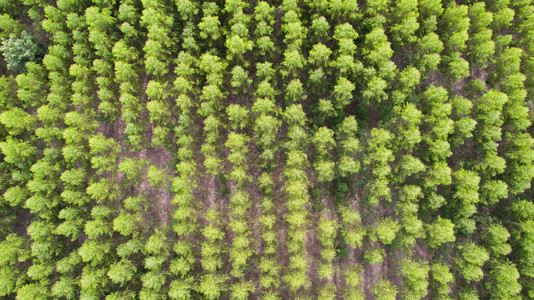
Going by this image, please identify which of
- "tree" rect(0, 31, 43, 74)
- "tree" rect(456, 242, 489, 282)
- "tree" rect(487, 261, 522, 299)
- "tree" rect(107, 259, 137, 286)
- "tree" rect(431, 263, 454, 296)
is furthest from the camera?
"tree" rect(0, 31, 43, 74)

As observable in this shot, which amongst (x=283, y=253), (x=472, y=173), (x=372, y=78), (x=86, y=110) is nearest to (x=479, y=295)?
(x=472, y=173)

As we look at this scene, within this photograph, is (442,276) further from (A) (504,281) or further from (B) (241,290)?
(B) (241,290)

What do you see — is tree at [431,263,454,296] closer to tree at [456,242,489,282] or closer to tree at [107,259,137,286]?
tree at [456,242,489,282]

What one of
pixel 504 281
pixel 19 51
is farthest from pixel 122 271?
A: pixel 504 281

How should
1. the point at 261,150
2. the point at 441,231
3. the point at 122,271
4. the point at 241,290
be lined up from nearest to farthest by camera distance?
the point at 122,271, the point at 241,290, the point at 441,231, the point at 261,150

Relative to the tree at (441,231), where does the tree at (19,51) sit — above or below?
above

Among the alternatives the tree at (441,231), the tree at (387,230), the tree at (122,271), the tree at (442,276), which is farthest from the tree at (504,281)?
the tree at (122,271)

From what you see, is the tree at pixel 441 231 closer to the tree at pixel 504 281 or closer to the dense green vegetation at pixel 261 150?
the dense green vegetation at pixel 261 150

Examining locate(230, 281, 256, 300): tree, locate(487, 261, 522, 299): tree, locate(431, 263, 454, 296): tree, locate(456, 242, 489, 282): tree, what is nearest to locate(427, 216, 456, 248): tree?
locate(431, 263, 454, 296): tree

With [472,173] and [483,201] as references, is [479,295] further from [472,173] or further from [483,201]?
[472,173]
